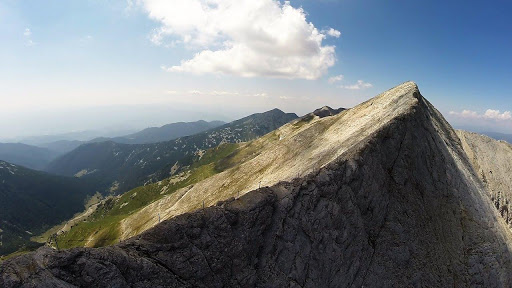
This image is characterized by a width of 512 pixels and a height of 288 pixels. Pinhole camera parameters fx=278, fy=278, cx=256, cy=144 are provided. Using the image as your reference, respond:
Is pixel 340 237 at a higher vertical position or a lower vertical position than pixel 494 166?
lower

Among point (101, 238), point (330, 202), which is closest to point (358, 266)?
point (330, 202)

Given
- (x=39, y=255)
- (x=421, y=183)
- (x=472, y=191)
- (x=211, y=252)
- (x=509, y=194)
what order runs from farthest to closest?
(x=509, y=194) < (x=472, y=191) < (x=421, y=183) < (x=211, y=252) < (x=39, y=255)

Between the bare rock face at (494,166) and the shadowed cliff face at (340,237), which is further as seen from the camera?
the bare rock face at (494,166)

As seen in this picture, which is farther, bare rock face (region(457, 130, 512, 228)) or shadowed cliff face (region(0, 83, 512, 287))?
bare rock face (region(457, 130, 512, 228))

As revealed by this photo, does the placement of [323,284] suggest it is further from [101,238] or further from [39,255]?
[101,238]
